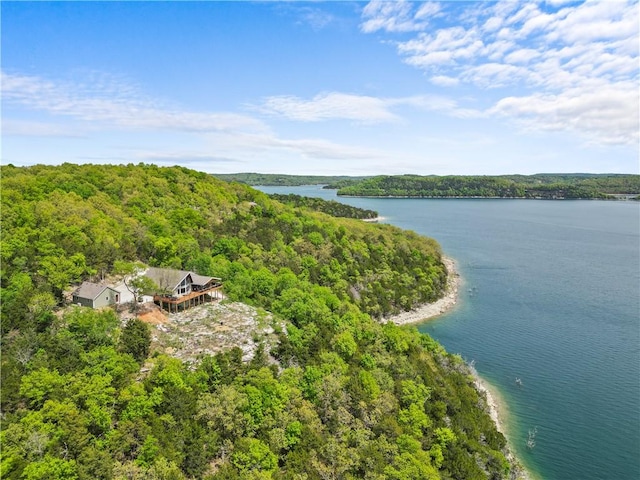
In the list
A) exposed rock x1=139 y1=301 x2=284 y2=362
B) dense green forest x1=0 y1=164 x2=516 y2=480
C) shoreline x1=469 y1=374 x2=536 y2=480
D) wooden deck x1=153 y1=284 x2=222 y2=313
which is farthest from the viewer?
wooden deck x1=153 y1=284 x2=222 y2=313

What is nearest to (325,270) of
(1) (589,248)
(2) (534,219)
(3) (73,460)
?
(3) (73,460)

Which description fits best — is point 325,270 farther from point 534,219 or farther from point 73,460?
point 534,219

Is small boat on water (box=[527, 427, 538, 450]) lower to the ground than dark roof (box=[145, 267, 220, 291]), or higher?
lower

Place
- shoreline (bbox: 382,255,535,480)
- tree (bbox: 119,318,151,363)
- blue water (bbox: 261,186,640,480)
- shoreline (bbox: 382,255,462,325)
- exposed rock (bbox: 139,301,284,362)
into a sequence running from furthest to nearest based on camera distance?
shoreline (bbox: 382,255,462,325)
blue water (bbox: 261,186,640,480)
exposed rock (bbox: 139,301,284,362)
shoreline (bbox: 382,255,535,480)
tree (bbox: 119,318,151,363)

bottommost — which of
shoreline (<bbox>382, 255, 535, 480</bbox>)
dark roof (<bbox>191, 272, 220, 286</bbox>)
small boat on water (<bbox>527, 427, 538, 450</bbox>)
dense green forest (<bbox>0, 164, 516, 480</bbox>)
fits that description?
small boat on water (<bbox>527, 427, 538, 450</bbox>)

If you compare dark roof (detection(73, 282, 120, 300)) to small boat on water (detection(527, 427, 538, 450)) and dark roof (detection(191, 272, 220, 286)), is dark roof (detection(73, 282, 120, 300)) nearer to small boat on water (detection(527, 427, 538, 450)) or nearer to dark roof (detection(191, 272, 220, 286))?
dark roof (detection(191, 272, 220, 286))

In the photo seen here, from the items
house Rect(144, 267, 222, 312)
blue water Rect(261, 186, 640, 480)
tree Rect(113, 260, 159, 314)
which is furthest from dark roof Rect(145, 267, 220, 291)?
blue water Rect(261, 186, 640, 480)

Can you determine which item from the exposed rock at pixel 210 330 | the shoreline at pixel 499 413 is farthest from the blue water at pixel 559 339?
the exposed rock at pixel 210 330
